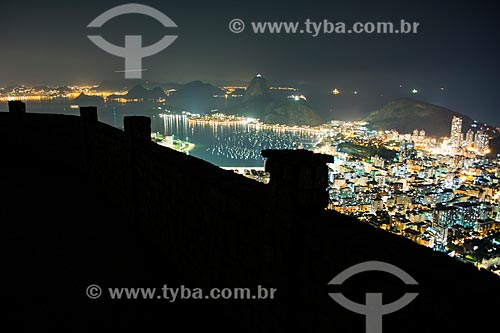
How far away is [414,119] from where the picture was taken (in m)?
77.7

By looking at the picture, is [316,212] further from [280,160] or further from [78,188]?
[78,188]

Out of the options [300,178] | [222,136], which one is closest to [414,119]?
[222,136]

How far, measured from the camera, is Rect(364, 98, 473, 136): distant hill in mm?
72162

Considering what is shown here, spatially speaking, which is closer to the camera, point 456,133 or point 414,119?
point 456,133

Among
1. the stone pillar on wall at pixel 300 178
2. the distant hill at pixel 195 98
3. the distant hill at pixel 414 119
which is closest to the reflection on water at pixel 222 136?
the distant hill at pixel 195 98

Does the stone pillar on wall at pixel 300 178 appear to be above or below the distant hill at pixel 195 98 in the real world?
below

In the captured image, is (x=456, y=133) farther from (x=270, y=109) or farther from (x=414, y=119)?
(x=270, y=109)

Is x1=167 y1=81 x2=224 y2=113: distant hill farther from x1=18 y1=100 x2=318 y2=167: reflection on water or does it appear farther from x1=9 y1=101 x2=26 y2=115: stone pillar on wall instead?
x1=9 y1=101 x2=26 y2=115: stone pillar on wall

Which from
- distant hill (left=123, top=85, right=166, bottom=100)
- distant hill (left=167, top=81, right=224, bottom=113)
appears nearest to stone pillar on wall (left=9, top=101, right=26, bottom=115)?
distant hill (left=123, top=85, right=166, bottom=100)

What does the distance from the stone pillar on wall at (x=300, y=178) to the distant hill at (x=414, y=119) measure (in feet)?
252

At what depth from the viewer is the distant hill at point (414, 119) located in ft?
237

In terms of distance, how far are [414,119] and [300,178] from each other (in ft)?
281

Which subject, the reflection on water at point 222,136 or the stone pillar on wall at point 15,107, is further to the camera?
the reflection on water at point 222,136

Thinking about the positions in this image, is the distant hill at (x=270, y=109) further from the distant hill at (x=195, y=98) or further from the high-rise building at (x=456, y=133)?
the high-rise building at (x=456, y=133)
